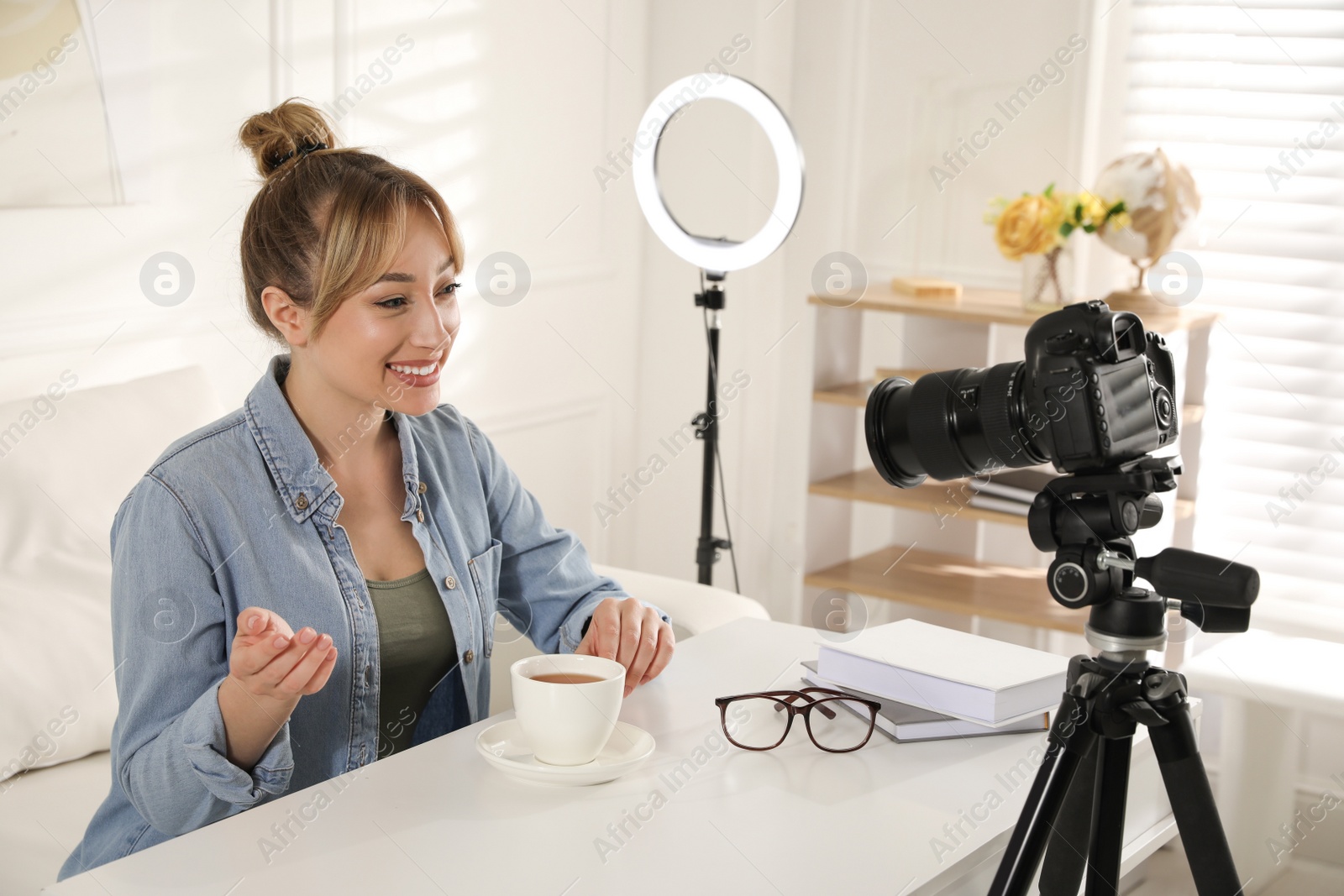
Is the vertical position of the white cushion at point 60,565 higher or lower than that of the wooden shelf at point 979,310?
lower

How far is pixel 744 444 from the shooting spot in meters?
3.41

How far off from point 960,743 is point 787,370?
2.21m

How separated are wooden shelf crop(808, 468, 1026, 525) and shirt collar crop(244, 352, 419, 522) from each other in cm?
154

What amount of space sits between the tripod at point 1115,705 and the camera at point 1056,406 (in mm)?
34

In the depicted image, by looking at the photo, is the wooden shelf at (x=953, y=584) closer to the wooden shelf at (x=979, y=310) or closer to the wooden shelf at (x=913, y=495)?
the wooden shelf at (x=913, y=495)

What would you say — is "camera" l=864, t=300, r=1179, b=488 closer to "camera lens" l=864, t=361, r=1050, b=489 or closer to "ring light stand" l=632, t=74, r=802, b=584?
"camera lens" l=864, t=361, r=1050, b=489

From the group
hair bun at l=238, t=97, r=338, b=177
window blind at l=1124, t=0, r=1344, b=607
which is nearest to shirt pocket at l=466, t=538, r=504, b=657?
hair bun at l=238, t=97, r=338, b=177

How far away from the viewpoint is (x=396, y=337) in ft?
4.60

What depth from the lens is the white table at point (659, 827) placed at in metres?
0.94

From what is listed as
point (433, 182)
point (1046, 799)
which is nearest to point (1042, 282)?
point (433, 182)

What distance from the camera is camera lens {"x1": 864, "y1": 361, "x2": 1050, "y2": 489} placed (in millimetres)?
1069

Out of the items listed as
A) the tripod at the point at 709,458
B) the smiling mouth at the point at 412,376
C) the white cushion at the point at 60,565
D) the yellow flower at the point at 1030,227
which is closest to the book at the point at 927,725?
the smiling mouth at the point at 412,376

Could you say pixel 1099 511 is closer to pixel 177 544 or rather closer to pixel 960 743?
pixel 960 743

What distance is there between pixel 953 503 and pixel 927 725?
1.55m
